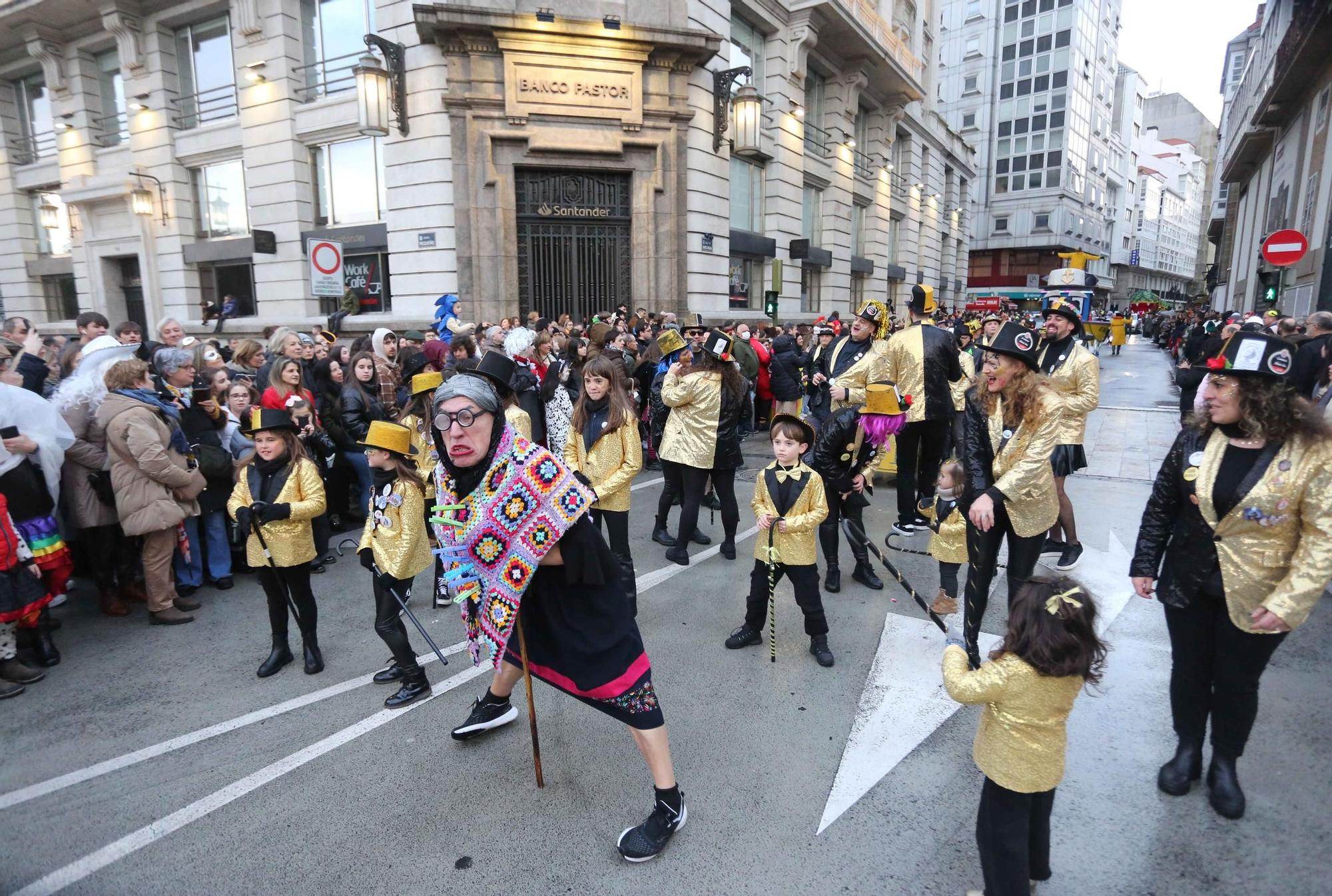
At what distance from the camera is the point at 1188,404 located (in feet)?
33.1

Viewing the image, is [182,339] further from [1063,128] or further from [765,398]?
[1063,128]

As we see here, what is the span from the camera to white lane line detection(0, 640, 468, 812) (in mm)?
3379

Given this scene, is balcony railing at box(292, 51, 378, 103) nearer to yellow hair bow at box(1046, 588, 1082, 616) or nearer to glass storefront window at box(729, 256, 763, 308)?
glass storefront window at box(729, 256, 763, 308)

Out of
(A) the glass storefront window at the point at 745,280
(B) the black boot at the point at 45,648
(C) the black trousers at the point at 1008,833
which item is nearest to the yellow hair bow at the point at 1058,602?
(C) the black trousers at the point at 1008,833

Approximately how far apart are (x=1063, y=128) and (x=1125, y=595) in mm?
60665

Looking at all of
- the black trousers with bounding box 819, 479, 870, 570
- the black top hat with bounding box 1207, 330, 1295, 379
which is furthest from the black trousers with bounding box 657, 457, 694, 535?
the black top hat with bounding box 1207, 330, 1295, 379

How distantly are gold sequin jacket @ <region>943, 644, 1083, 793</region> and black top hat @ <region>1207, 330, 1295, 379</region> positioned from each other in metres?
1.48

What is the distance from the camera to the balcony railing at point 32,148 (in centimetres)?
2102

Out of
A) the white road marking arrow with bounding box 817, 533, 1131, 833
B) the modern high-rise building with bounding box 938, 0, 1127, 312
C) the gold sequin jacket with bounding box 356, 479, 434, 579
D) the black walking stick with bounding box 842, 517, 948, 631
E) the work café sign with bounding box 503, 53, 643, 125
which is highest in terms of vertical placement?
the modern high-rise building with bounding box 938, 0, 1127, 312

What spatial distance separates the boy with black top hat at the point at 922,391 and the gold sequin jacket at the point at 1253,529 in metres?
3.03

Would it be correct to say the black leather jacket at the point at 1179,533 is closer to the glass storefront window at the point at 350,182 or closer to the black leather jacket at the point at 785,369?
the black leather jacket at the point at 785,369

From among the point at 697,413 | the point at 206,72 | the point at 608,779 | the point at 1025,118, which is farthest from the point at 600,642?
the point at 1025,118

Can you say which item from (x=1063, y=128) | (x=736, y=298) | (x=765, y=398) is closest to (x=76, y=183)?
(x=736, y=298)

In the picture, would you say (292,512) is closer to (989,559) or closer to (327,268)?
(989,559)
